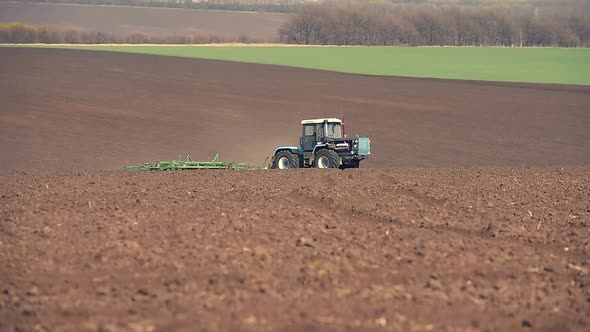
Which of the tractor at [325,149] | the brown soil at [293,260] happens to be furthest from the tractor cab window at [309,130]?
the brown soil at [293,260]

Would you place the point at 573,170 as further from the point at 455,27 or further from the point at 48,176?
the point at 455,27

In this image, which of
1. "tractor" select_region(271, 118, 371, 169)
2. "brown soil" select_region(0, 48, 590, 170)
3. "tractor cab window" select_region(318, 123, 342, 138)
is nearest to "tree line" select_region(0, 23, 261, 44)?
"brown soil" select_region(0, 48, 590, 170)

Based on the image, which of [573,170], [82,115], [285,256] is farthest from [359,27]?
[285,256]

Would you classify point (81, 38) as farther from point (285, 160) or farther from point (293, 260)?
point (293, 260)

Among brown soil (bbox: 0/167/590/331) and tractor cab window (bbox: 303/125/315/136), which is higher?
tractor cab window (bbox: 303/125/315/136)

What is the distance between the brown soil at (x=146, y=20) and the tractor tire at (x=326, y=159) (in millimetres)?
91270

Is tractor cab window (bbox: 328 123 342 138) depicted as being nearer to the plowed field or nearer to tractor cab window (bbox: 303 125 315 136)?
tractor cab window (bbox: 303 125 315 136)

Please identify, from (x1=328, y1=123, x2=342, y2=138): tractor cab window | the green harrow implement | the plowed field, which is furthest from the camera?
(x1=328, y1=123, x2=342, y2=138): tractor cab window

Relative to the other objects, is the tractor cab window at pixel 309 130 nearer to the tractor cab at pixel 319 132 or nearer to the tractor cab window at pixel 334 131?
the tractor cab at pixel 319 132

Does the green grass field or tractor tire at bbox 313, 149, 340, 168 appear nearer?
tractor tire at bbox 313, 149, 340, 168

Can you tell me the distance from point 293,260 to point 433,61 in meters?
77.8

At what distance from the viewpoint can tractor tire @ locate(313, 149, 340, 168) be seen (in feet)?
98.6

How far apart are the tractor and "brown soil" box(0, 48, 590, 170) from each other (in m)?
4.80

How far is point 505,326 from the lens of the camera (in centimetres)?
1080
